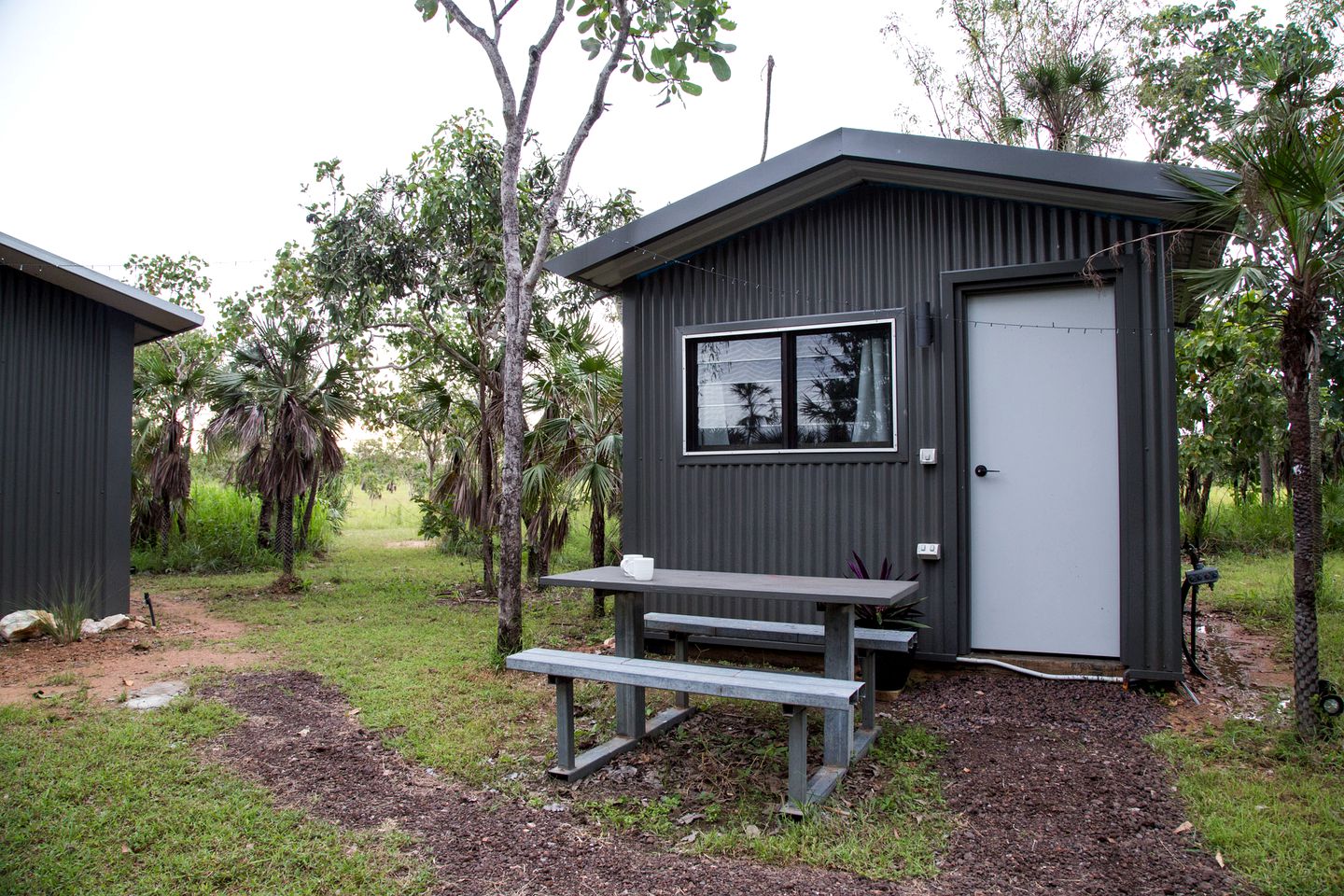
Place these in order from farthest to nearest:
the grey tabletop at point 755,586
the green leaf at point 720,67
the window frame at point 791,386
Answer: the window frame at point 791,386
the green leaf at point 720,67
the grey tabletop at point 755,586

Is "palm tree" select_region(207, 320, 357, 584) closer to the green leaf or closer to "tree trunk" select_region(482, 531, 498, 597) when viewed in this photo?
"tree trunk" select_region(482, 531, 498, 597)

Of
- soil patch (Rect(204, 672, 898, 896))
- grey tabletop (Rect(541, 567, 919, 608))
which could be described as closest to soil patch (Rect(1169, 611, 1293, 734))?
grey tabletop (Rect(541, 567, 919, 608))

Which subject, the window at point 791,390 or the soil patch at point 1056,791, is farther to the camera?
the window at point 791,390

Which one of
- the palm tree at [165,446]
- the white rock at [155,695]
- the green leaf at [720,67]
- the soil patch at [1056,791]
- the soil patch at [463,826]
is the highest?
the green leaf at [720,67]

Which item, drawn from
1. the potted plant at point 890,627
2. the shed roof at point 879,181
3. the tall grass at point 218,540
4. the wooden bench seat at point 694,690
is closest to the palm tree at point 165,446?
the tall grass at point 218,540

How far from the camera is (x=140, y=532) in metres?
12.7

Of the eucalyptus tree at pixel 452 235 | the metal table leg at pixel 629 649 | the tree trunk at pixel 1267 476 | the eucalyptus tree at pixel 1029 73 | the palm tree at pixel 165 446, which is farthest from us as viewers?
the eucalyptus tree at pixel 1029 73

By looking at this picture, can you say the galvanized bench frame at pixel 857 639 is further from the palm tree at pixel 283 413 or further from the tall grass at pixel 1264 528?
the tall grass at pixel 1264 528

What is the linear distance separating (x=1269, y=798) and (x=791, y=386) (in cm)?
348

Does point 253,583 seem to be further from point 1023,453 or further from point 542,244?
point 1023,453

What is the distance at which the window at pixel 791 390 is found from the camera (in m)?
5.62

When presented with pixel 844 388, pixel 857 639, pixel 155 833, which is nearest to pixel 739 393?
pixel 844 388

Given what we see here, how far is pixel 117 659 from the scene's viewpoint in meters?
6.42

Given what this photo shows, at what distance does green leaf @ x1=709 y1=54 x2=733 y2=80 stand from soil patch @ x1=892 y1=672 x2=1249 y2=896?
4.07 metres
